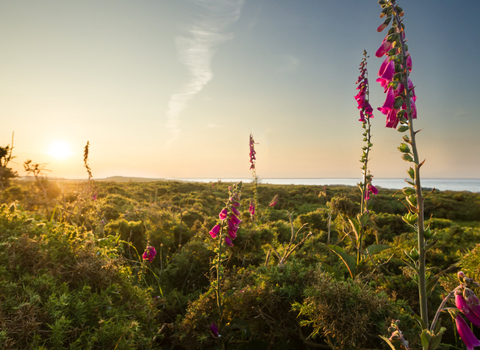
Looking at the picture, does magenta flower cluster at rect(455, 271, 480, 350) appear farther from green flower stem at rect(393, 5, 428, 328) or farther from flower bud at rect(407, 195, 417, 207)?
flower bud at rect(407, 195, 417, 207)

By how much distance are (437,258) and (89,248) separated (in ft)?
18.0

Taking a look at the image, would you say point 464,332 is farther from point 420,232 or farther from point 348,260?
point 348,260

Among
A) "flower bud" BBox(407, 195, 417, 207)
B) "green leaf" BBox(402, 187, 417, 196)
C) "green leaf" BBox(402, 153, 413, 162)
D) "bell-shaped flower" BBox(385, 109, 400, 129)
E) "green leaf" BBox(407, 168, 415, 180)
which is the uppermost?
"bell-shaped flower" BBox(385, 109, 400, 129)

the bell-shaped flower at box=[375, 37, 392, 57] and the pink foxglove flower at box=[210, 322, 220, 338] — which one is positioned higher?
the bell-shaped flower at box=[375, 37, 392, 57]

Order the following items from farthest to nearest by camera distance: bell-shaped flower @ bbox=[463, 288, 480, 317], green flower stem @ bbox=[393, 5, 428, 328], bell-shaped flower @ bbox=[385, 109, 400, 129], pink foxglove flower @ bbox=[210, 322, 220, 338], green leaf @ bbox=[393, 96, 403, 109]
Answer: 1. pink foxglove flower @ bbox=[210, 322, 220, 338]
2. bell-shaped flower @ bbox=[385, 109, 400, 129]
3. green leaf @ bbox=[393, 96, 403, 109]
4. green flower stem @ bbox=[393, 5, 428, 328]
5. bell-shaped flower @ bbox=[463, 288, 480, 317]

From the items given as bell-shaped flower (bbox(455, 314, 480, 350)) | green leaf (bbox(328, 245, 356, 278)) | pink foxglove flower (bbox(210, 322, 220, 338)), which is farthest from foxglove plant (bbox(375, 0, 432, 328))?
green leaf (bbox(328, 245, 356, 278))

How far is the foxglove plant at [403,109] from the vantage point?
1.49 metres

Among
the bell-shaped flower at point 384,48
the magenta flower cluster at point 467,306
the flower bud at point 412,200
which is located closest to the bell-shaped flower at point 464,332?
the magenta flower cluster at point 467,306

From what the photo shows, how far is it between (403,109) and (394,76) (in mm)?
231

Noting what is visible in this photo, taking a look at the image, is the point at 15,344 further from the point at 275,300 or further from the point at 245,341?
the point at 275,300

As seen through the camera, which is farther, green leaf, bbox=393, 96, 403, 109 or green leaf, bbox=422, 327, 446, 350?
green leaf, bbox=393, 96, 403, 109

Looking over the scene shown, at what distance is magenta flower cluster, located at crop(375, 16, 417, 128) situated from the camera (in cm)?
162

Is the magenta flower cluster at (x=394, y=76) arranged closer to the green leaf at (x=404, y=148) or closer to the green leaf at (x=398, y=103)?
the green leaf at (x=398, y=103)

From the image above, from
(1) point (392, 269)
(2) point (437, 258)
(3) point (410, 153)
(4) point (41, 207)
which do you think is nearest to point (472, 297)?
(3) point (410, 153)
